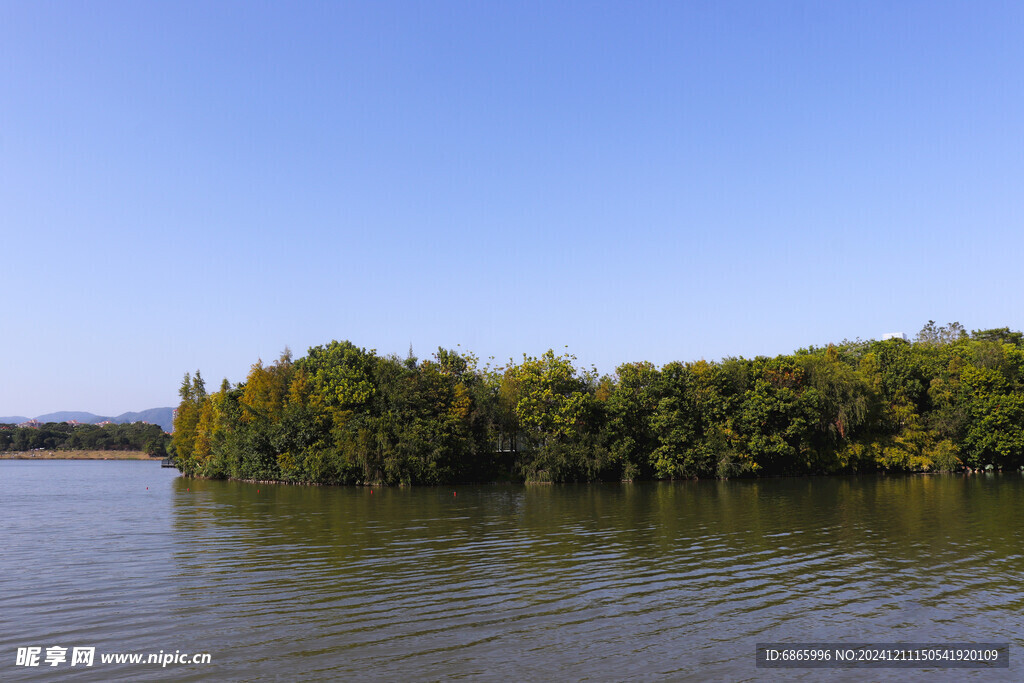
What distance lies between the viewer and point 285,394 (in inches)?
3713

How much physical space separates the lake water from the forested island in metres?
34.8

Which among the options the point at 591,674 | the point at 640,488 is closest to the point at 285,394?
the point at 640,488

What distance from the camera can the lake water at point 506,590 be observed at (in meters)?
15.4

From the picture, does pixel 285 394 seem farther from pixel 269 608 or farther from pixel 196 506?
pixel 269 608

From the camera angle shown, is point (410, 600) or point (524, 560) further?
point (524, 560)

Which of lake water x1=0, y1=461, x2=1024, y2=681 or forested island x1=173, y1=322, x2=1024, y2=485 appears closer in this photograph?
lake water x1=0, y1=461, x2=1024, y2=681

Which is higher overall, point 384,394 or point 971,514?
point 384,394

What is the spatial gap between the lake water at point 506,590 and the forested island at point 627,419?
114 feet

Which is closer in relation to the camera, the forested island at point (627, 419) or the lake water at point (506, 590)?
the lake water at point (506, 590)

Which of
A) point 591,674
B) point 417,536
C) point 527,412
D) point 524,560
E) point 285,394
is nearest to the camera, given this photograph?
point 591,674

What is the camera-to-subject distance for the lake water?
15406mm

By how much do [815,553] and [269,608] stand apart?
2159 centimetres

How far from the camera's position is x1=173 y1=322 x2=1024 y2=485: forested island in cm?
7950

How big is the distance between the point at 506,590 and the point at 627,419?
6306cm
